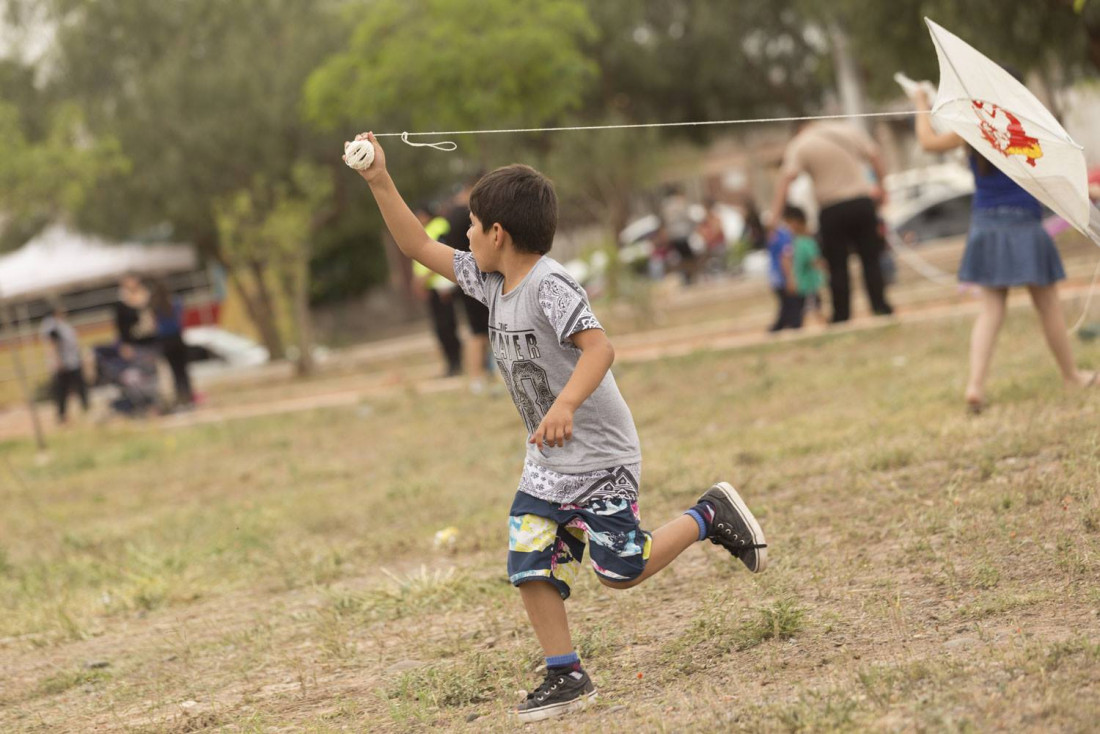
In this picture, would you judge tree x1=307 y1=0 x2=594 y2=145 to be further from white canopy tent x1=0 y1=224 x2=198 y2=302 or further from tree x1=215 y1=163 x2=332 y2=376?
white canopy tent x1=0 y1=224 x2=198 y2=302

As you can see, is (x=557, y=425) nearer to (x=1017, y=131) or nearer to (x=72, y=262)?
(x=1017, y=131)

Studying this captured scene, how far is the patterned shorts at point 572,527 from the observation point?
12.5ft

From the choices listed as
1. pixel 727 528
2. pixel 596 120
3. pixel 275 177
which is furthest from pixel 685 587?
pixel 596 120

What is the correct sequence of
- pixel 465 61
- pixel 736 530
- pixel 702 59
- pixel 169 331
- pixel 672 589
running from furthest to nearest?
pixel 702 59 < pixel 465 61 < pixel 169 331 < pixel 672 589 < pixel 736 530

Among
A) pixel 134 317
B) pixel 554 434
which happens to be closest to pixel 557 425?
pixel 554 434

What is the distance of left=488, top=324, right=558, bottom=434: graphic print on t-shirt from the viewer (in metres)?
3.94

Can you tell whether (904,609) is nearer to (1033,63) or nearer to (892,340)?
(892,340)

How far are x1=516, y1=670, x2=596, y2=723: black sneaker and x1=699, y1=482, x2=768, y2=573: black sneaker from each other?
746 millimetres

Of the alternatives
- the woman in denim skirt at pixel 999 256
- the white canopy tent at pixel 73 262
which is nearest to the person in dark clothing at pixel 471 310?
the woman in denim skirt at pixel 999 256

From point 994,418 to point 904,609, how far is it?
9.40 feet

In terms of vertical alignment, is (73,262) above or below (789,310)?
above

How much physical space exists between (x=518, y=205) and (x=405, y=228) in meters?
0.53

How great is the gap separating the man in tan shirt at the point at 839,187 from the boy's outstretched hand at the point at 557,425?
8.00 m

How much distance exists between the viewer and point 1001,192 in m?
6.71
